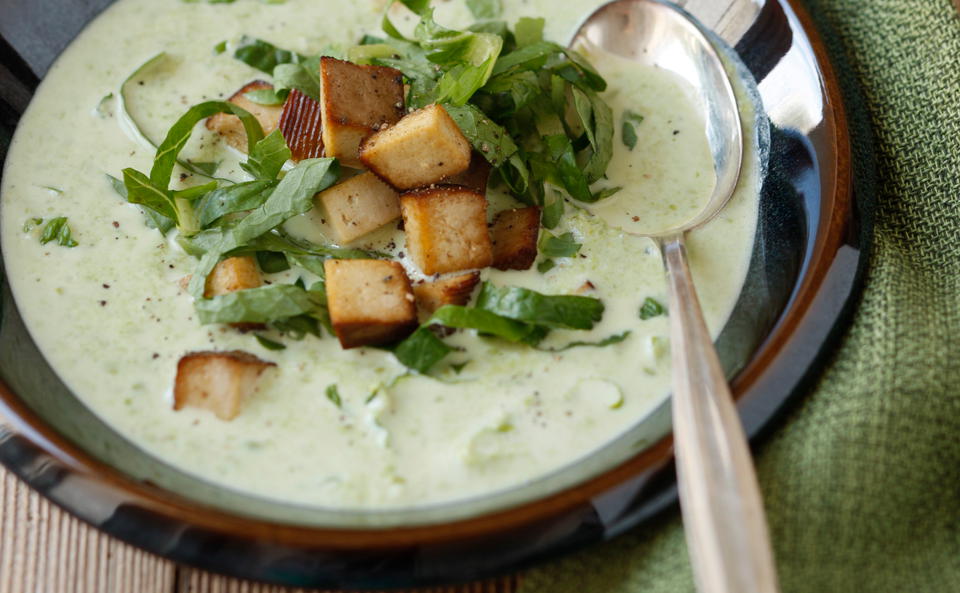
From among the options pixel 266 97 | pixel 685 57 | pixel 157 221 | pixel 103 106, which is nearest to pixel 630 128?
pixel 685 57

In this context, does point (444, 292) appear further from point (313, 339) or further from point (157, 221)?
point (157, 221)

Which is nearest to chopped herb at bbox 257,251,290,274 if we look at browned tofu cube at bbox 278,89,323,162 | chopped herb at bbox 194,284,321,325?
chopped herb at bbox 194,284,321,325

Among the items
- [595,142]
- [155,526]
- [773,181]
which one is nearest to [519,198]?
[595,142]

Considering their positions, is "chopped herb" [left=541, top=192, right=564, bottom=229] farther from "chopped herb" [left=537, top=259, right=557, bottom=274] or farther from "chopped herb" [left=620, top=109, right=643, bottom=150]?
"chopped herb" [left=620, top=109, right=643, bottom=150]

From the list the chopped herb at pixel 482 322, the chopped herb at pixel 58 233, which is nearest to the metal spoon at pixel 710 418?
the chopped herb at pixel 482 322

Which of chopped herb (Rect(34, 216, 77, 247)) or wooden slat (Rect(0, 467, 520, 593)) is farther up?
chopped herb (Rect(34, 216, 77, 247))
